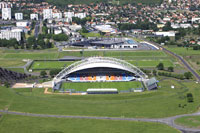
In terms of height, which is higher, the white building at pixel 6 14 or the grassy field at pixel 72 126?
the white building at pixel 6 14

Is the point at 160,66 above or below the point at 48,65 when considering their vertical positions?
above

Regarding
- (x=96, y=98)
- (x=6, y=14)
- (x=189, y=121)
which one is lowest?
(x=96, y=98)

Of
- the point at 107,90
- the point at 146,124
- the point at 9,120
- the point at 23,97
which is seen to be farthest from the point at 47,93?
the point at 146,124

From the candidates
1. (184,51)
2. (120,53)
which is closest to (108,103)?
(120,53)

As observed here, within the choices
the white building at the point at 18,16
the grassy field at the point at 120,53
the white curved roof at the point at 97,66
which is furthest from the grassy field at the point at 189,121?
the white building at the point at 18,16

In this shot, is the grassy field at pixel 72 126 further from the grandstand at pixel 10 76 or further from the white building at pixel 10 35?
the white building at pixel 10 35

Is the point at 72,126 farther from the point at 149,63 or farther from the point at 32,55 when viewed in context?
the point at 32,55

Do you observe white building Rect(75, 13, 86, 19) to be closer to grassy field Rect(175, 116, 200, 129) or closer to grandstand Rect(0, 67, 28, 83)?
grandstand Rect(0, 67, 28, 83)

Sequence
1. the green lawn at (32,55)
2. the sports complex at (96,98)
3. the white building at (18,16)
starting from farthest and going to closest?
the white building at (18,16), the green lawn at (32,55), the sports complex at (96,98)
